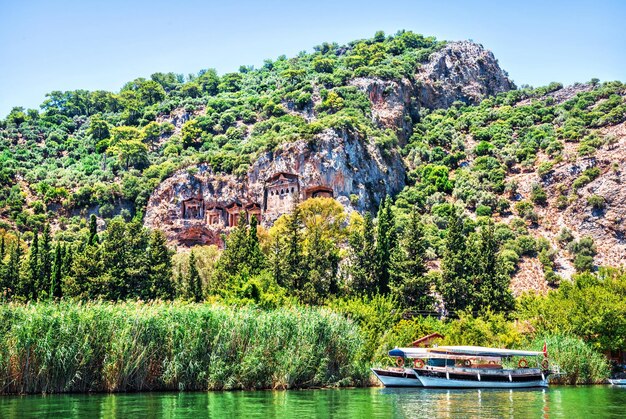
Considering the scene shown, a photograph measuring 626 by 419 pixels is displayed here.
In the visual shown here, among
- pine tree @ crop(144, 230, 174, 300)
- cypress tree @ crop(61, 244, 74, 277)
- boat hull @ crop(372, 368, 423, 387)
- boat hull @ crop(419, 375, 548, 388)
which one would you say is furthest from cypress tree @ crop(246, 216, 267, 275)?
boat hull @ crop(419, 375, 548, 388)

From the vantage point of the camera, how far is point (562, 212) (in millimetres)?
106000

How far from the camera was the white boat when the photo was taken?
5200cm

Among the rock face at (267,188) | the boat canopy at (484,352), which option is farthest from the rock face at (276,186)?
the boat canopy at (484,352)

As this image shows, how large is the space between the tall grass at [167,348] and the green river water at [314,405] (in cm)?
185

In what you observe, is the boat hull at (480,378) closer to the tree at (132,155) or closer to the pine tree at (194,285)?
the pine tree at (194,285)

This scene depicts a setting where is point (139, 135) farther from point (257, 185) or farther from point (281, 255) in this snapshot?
point (281, 255)

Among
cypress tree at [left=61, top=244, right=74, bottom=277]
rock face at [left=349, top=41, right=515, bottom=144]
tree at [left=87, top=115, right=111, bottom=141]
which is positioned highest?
rock face at [left=349, top=41, right=515, bottom=144]

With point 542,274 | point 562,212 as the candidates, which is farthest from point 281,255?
point 562,212

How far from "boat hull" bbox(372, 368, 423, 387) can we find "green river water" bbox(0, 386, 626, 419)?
5.13 meters

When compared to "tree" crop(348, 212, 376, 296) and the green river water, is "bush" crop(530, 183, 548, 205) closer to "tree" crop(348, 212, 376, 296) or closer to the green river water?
"tree" crop(348, 212, 376, 296)

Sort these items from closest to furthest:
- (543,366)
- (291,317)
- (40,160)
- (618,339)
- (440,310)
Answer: (291,317) < (543,366) < (618,339) < (440,310) < (40,160)

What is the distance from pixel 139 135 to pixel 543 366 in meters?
117

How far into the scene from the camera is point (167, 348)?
42.6m

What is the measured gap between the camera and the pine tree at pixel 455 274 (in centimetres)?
7106
